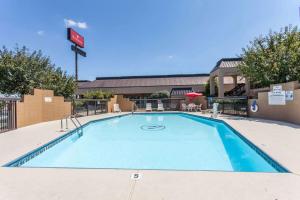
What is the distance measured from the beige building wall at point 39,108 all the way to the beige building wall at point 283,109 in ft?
39.9

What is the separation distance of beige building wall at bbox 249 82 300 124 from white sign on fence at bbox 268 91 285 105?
0.74 feet

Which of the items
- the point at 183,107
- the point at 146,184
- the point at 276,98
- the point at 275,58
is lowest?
the point at 146,184

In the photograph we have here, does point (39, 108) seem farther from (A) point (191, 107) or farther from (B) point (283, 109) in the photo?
(A) point (191, 107)

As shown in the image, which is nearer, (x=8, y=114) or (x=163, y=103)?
(x=8, y=114)

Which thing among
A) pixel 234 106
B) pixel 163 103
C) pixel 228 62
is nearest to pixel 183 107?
pixel 163 103

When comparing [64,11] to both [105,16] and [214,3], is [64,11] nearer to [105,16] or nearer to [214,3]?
[105,16]

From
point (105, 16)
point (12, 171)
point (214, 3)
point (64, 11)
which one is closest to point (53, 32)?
point (64, 11)

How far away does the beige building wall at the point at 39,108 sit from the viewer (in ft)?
32.4

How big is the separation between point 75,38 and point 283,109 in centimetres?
1457

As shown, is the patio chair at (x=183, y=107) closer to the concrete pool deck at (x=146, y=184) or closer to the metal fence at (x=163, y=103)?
the metal fence at (x=163, y=103)

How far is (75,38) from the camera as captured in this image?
16.3 metres

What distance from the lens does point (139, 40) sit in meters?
23.1

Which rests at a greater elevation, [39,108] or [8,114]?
[39,108]

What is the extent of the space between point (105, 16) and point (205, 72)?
2888 centimetres
